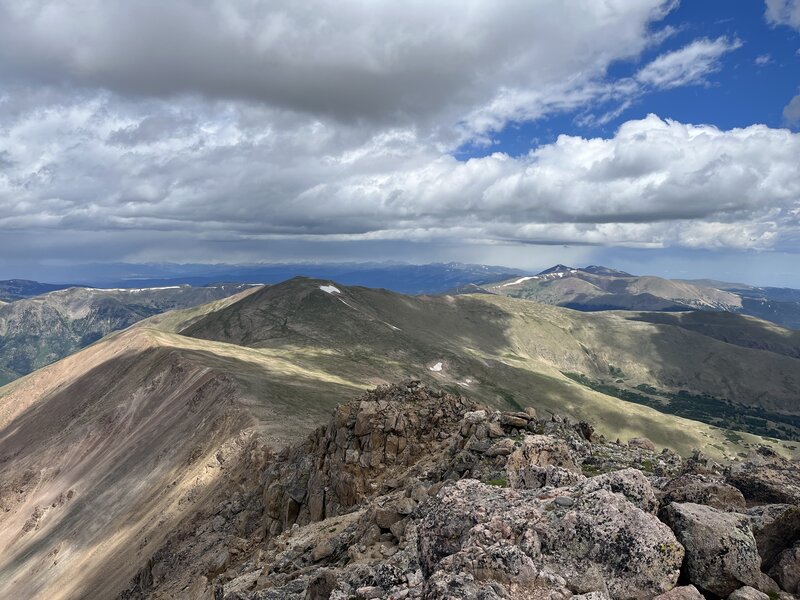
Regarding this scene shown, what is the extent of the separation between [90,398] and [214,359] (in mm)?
31578

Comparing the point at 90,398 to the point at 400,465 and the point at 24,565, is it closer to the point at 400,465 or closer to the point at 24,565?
the point at 24,565

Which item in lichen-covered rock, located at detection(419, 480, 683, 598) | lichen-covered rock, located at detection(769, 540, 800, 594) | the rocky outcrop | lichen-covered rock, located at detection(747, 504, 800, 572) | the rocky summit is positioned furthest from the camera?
the rocky outcrop

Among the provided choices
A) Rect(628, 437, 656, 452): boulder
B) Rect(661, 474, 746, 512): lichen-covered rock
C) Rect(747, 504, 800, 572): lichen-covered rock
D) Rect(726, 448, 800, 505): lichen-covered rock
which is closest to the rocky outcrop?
Rect(628, 437, 656, 452): boulder

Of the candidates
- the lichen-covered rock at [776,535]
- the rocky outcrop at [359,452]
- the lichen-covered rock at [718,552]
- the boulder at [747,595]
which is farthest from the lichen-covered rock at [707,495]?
the rocky outcrop at [359,452]

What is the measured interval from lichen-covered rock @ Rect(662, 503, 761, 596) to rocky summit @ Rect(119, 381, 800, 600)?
0.03 m

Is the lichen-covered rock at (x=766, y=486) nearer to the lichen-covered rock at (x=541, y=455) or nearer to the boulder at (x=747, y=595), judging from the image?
the lichen-covered rock at (x=541, y=455)

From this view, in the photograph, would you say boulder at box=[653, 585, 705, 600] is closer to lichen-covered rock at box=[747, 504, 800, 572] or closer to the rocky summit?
the rocky summit

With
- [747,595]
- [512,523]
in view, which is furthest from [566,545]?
[747,595]

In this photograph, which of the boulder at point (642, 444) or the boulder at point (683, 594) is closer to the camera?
the boulder at point (683, 594)

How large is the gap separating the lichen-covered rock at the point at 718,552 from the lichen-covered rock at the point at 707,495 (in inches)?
139

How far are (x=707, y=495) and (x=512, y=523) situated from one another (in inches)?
322

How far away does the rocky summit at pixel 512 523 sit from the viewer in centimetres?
1127

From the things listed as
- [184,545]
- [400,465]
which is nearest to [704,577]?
[400,465]

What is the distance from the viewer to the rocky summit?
1127 centimetres
